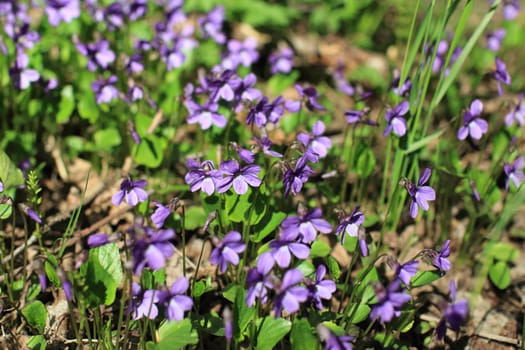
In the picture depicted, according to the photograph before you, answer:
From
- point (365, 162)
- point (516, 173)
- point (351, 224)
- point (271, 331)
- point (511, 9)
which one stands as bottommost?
point (271, 331)

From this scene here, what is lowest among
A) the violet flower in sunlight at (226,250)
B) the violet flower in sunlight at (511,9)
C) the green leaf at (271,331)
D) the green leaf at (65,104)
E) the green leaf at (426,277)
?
the green leaf at (271,331)

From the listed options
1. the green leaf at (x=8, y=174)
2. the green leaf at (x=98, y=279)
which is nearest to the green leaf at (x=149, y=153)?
the green leaf at (x=8, y=174)

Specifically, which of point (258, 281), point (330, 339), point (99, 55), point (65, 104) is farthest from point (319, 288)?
point (65, 104)

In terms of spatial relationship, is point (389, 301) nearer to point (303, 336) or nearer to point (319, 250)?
point (303, 336)

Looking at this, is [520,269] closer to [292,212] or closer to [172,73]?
[292,212]

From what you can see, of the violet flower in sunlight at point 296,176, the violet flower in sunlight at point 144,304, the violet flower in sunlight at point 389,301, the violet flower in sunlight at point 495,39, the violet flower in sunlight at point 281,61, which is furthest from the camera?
the violet flower in sunlight at point 495,39

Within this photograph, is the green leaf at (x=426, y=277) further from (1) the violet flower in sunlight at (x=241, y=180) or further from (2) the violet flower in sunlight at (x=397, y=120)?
(1) the violet flower in sunlight at (x=241, y=180)

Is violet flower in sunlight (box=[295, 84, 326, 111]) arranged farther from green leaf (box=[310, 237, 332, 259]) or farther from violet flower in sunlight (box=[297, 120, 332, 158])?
green leaf (box=[310, 237, 332, 259])

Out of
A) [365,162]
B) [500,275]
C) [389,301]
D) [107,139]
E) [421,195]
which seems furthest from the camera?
[107,139]
